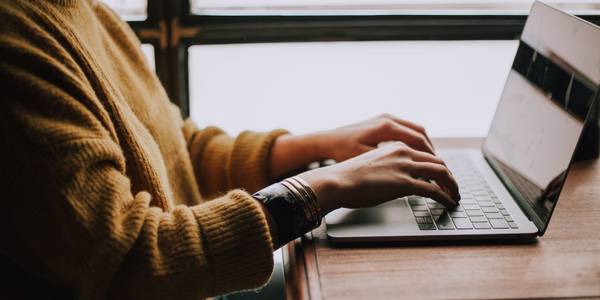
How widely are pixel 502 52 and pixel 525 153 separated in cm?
69

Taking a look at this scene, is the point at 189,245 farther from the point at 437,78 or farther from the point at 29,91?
the point at 437,78

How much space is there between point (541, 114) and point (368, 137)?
0.28 m

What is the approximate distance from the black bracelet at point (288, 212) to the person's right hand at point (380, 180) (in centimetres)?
3

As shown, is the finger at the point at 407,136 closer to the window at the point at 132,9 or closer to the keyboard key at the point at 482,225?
the keyboard key at the point at 482,225

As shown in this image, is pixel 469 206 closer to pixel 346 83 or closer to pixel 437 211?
pixel 437 211

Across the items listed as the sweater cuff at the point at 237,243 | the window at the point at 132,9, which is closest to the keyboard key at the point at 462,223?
the sweater cuff at the point at 237,243

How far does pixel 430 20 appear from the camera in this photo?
1.34 m

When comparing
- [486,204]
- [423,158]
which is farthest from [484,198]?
[423,158]

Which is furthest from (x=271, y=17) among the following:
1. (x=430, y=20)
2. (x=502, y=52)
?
(x=502, y=52)

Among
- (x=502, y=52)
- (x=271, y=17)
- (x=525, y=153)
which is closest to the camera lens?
(x=525, y=153)

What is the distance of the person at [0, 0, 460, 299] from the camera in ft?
1.90

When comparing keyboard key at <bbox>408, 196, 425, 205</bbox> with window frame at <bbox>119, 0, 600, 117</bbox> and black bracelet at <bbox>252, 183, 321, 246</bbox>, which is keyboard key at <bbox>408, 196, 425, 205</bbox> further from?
window frame at <bbox>119, 0, 600, 117</bbox>

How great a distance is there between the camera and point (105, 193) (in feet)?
2.00

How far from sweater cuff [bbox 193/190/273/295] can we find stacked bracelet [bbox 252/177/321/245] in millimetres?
40
